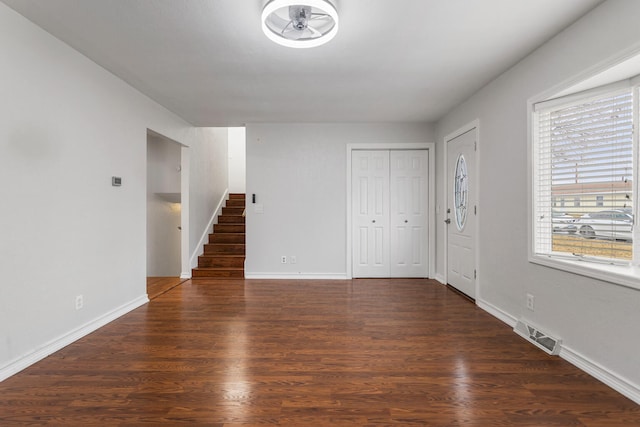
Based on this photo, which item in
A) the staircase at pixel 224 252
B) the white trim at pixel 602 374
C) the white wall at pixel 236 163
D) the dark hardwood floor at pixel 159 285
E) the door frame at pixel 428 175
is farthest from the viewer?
the white wall at pixel 236 163

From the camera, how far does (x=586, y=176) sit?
2.38m

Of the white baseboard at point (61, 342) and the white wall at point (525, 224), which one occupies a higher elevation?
the white wall at point (525, 224)

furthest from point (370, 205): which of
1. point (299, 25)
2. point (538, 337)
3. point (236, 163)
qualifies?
point (236, 163)

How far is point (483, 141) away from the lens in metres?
3.56

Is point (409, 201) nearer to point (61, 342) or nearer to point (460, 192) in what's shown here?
point (460, 192)

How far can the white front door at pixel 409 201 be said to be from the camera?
5.11 m

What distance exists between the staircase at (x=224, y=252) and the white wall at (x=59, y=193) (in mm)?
1623

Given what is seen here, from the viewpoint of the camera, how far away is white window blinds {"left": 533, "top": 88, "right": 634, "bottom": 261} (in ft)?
7.06

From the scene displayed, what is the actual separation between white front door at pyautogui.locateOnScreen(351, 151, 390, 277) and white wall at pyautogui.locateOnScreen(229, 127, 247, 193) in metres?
3.50

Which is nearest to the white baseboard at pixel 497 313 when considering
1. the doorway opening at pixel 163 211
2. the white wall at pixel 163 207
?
the doorway opening at pixel 163 211

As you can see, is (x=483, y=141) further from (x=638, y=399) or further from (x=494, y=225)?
(x=638, y=399)

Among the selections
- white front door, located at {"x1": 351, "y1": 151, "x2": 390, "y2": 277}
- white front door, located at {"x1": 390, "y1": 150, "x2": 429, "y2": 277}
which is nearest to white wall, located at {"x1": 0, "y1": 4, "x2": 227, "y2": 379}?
white front door, located at {"x1": 351, "y1": 151, "x2": 390, "y2": 277}

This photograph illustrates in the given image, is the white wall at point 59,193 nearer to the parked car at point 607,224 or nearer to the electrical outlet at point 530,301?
the electrical outlet at point 530,301

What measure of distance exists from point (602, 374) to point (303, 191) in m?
3.92
